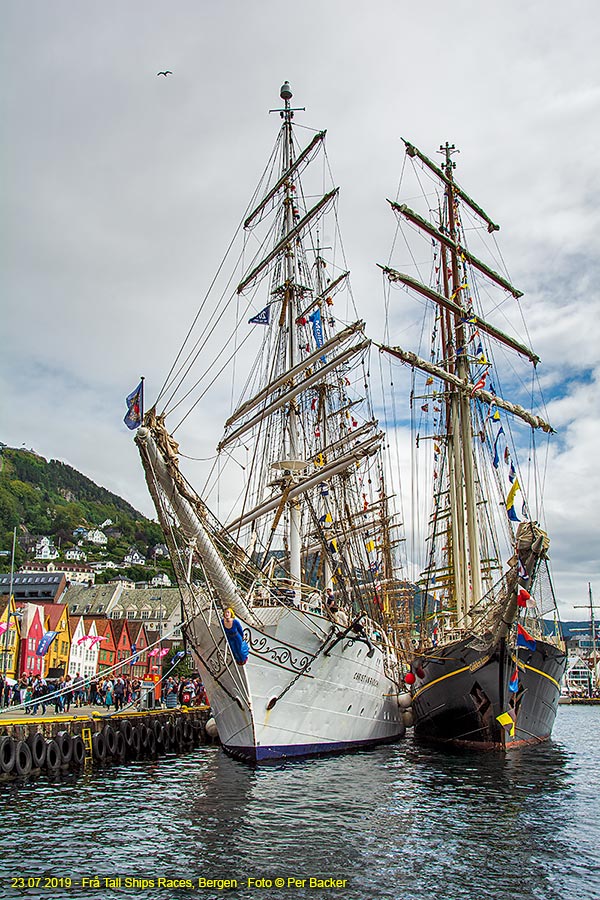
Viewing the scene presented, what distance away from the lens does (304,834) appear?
12586mm

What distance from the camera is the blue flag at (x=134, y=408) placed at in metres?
18.6

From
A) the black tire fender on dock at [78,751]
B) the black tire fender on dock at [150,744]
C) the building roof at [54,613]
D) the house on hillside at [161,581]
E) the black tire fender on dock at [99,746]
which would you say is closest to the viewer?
the black tire fender on dock at [78,751]

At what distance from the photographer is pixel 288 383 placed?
3030 cm

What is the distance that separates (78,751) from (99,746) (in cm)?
126

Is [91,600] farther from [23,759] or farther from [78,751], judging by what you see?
[23,759]

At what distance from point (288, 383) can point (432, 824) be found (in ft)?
64.5

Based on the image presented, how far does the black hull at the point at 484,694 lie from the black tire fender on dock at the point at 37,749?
1416 cm

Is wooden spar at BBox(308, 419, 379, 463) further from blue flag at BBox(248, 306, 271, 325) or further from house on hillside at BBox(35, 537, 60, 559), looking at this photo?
house on hillside at BBox(35, 537, 60, 559)

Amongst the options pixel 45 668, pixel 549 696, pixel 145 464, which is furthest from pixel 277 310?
pixel 45 668

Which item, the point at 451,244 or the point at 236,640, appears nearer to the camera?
the point at 236,640

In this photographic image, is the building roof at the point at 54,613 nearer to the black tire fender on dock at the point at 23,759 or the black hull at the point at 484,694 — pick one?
the black hull at the point at 484,694

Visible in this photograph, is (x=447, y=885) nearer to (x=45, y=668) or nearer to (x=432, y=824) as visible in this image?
(x=432, y=824)

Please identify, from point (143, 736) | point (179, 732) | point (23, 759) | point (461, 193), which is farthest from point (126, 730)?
point (461, 193)

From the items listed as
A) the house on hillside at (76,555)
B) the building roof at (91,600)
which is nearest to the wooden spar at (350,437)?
the building roof at (91,600)
